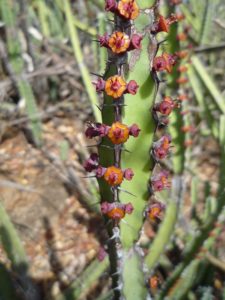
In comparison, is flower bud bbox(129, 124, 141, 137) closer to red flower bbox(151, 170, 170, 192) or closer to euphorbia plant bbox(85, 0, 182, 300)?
euphorbia plant bbox(85, 0, 182, 300)

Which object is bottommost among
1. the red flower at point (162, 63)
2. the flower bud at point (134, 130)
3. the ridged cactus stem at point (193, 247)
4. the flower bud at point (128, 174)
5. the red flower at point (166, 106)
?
the ridged cactus stem at point (193, 247)

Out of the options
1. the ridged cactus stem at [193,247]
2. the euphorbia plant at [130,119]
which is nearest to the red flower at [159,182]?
the euphorbia plant at [130,119]

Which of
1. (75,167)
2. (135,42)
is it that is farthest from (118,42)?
(75,167)

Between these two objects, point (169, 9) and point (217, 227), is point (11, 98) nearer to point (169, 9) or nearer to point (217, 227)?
point (169, 9)

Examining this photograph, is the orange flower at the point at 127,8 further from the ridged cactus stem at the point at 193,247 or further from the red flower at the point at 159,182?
the ridged cactus stem at the point at 193,247

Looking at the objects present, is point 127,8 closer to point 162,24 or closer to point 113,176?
point 162,24

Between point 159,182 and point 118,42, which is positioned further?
point 159,182
